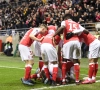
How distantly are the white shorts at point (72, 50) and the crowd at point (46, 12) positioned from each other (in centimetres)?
606

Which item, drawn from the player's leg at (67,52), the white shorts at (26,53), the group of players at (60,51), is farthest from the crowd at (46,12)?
the player's leg at (67,52)

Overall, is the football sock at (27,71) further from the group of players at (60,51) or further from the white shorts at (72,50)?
the white shorts at (72,50)

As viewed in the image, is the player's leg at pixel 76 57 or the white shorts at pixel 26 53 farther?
the white shorts at pixel 26 53

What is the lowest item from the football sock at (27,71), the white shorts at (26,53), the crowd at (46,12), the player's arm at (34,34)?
the football sock at (27,71)

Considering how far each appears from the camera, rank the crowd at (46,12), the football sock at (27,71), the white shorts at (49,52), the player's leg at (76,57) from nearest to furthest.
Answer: the player's leg at (76,57)
the white shorts at (49,52)
the football sock at (27,71)
the crowd at (46,12)

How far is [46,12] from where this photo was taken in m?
26.4

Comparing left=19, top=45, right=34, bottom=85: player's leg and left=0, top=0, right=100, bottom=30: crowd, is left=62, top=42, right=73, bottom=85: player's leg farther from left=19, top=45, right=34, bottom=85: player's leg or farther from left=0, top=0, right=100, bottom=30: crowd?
left=0, top=0, right=100, bottom=30: crowd

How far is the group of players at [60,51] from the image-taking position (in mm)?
9945

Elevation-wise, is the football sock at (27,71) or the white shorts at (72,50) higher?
the white shorts at (72,50)

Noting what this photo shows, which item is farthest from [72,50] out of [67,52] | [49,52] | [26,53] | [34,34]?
[26,53]

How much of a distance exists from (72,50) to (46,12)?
16715 millimetres

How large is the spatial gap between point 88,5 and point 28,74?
42.7 feet

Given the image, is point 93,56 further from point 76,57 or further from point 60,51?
point 60,51

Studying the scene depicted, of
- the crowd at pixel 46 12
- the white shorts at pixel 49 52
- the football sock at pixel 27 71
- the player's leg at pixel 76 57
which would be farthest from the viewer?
the crowd at pixel 46 12
